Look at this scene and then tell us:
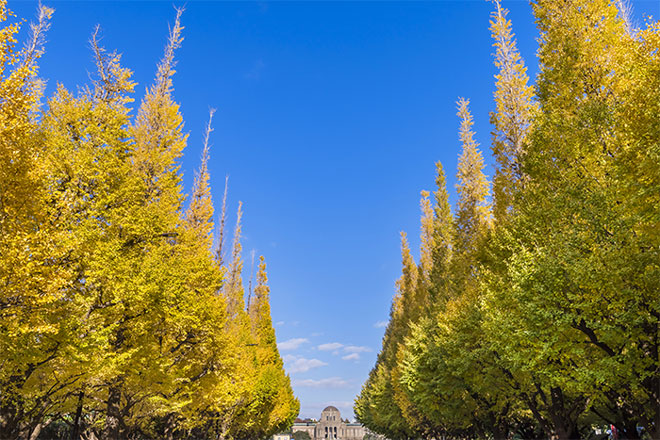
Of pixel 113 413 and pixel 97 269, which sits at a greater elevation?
pixel 97 269

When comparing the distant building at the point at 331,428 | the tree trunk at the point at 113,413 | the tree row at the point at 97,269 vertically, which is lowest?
the distant building at the point at 331,428

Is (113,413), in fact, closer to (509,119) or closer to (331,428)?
(509,119)

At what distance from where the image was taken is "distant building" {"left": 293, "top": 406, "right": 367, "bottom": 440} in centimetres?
13050

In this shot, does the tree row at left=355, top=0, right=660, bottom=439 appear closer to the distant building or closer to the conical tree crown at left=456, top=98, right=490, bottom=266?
the conical tree crown at left=456, top=98, right=490, bottom=266

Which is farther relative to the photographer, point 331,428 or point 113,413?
point 331,428

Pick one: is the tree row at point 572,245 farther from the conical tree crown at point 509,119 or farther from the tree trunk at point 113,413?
the tree trunk at point 113,413

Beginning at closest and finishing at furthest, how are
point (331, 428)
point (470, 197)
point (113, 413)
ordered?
point (113, 413), point (470, 197), point (331, 428)

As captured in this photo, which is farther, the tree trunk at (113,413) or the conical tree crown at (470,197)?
the conical tree crown at (470,197)

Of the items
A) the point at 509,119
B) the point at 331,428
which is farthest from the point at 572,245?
the point at 331,428

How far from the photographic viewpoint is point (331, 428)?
131m

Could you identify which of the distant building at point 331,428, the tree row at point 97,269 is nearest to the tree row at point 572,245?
the tree row at point 97,269

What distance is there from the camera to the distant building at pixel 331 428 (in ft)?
428

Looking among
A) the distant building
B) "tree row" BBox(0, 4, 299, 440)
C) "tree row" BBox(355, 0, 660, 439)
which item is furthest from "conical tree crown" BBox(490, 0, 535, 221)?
the distant building

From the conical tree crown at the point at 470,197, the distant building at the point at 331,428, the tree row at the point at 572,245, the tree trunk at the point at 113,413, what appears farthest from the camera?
the distant building at the point at 331,428
